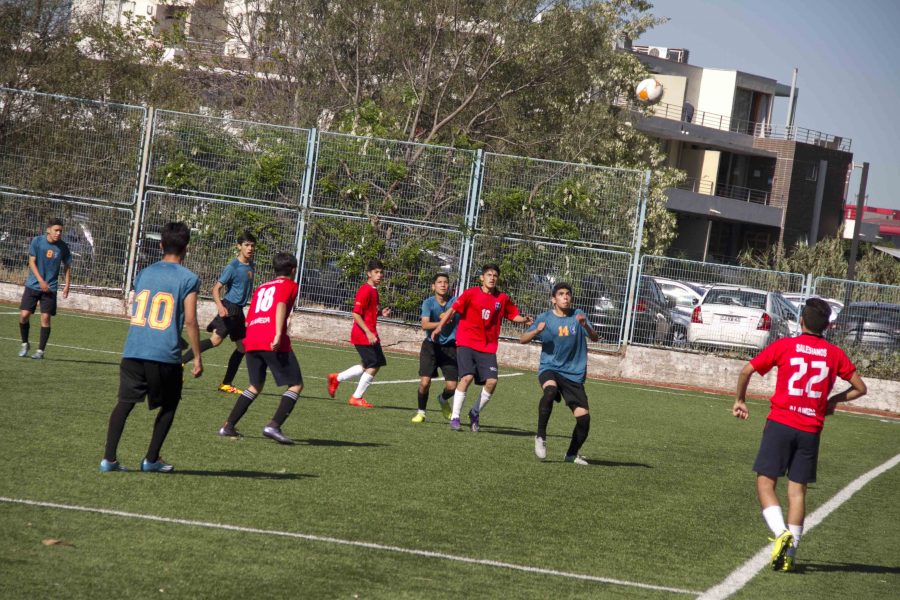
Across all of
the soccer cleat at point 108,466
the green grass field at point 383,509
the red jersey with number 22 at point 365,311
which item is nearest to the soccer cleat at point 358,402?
the green grass field at point 383,509

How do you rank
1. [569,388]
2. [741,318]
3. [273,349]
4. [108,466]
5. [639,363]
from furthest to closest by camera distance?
[639,363], [741,318], [569,388], [273,349], [108,466]

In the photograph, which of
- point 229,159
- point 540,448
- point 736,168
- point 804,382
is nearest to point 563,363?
point 540,448

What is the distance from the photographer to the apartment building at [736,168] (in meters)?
54.5

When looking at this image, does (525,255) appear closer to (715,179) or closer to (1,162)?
(1,162)

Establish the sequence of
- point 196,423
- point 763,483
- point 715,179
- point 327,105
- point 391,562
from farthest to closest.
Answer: point 715,179 < point 327,105 < point 196,423 < point 763,483 < point 391,562

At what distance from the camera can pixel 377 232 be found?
2252cm

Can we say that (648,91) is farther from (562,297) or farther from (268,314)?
(268,314)

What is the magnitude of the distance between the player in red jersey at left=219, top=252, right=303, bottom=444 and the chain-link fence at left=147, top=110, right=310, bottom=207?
12702 mm

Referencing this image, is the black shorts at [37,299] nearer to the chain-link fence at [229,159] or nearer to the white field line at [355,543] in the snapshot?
the chain-link fence at [229,159]

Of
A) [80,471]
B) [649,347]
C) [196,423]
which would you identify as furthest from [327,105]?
[80,471]

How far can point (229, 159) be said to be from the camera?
22906mm

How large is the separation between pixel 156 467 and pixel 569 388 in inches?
162

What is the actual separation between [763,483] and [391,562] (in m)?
2.64

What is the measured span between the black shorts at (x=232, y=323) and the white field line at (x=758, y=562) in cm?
690
